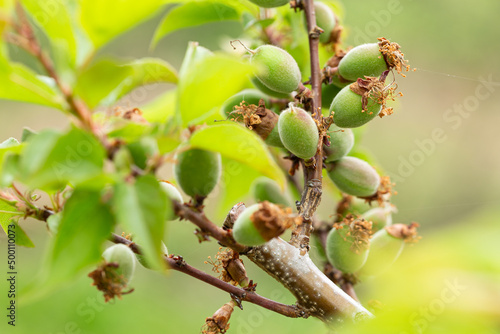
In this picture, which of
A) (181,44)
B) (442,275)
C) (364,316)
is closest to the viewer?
(442,275)

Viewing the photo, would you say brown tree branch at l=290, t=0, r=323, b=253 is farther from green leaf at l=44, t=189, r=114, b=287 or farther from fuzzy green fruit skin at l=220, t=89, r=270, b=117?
green leaf at l=44, t=189, r=114, b=287

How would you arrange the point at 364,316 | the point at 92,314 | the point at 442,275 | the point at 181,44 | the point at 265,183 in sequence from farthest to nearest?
the point at 181,44, the point at 92,314, the point at 265,183, the point at 364,316, the point at 442,275

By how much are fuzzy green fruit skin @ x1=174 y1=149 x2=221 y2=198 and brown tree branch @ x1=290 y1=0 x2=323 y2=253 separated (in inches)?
4.9

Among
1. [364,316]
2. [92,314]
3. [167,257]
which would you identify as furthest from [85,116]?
[92,314]

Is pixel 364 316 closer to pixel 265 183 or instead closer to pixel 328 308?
pixel 328 308

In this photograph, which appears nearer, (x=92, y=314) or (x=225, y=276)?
(x=225, y=276)

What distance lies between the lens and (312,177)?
1.74 ft

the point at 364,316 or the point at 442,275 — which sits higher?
the point at 442,275

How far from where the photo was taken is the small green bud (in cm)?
64

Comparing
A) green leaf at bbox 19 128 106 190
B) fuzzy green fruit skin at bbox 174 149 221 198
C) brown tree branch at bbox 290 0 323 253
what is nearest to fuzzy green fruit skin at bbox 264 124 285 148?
brown tree branch at bbox 290 0 323 253

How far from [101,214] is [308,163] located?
248mm

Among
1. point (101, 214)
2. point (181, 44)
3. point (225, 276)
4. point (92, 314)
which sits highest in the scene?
point (101, 214)

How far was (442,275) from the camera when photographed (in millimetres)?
249

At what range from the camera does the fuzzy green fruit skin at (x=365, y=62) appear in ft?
1.76
